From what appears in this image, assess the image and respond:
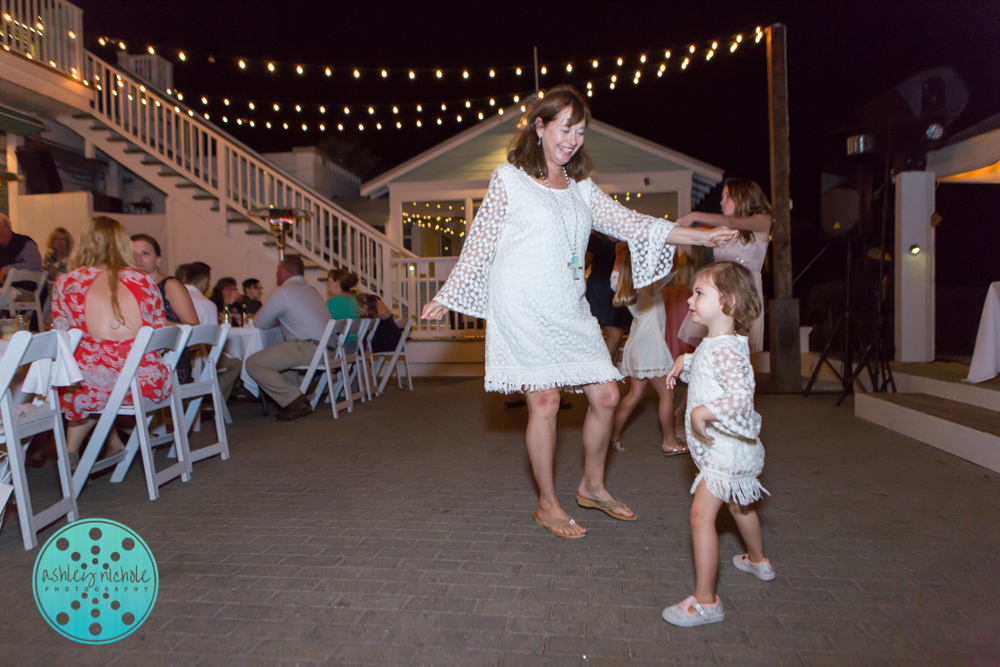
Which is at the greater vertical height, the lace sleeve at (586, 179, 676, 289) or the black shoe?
the lace sleeve at (586, 179, 676, 289)

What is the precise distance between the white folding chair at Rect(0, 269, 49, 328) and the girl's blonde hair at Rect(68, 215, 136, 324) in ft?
13.0

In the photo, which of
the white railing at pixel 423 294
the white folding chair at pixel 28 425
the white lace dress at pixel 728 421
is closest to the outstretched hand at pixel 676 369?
the white lace dress at pixel 728 421

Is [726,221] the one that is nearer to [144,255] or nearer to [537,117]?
[537,117]

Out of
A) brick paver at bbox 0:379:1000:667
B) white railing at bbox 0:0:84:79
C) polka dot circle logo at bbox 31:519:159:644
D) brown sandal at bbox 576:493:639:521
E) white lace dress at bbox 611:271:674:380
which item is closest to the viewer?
polka dot circle logo at bbox 31:519:159:644

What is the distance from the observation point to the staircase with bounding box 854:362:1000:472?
3852 mm

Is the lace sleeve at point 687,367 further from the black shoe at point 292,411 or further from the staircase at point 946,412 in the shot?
the black shoe at point 292,411

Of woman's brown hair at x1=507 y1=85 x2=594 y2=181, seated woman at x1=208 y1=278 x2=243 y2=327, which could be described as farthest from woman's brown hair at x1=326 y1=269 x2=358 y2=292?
woman's brown hair at x1=507 y1=85 x2=594 y2=181

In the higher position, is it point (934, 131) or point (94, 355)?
point (934, 131)

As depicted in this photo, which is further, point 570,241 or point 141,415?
point 141,415

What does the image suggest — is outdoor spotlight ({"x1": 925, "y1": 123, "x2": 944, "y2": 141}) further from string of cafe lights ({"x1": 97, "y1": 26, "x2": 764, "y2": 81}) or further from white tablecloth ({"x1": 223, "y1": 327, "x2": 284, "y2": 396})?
white tablecloth ({"x1": 223, "y1": 327, "x2": 284, "y2": 396})

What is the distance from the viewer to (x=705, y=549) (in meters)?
1.98

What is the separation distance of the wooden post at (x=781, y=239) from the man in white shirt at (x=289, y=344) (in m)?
4.75

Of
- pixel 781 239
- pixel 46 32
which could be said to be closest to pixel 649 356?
pixel 781 239

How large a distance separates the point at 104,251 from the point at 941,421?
520 cm
